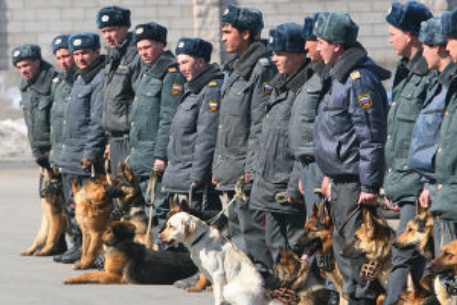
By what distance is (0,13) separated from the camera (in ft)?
107

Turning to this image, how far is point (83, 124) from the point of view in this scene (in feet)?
45.9

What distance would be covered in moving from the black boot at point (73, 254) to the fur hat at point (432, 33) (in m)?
5.83

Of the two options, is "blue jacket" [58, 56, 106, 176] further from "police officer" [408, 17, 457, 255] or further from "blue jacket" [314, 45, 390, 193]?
"police officer" [408, 17, 457, 255]

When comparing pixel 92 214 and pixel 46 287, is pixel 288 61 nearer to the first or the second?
pixel 46 287

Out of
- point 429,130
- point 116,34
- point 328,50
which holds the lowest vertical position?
point 116,34

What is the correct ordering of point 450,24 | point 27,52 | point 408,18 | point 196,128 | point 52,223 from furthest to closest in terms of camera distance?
point 27,52 < point 52,223 < point 196,128 < point 408,18 < point 450,24

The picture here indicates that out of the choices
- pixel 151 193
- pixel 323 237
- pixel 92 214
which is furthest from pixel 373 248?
pixel 92 214

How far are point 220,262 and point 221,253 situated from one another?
8 cm

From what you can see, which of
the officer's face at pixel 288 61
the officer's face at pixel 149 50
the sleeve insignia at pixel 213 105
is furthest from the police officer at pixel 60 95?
the officer's face at pixel 288 61

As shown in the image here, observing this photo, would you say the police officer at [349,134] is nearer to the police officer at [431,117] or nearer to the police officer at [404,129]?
the police officer at [404,129]

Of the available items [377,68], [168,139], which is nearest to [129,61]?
[168,139]

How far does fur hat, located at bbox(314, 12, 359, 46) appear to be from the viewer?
9609 mm

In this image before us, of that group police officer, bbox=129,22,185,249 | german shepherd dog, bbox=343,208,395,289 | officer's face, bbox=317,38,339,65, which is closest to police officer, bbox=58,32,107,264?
police officer, bbox=129,22,185,249

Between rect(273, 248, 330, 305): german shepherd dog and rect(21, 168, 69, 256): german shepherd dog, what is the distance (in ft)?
15.7
